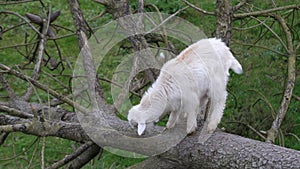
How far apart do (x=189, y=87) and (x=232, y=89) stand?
304 cm

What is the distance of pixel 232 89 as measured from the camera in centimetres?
588

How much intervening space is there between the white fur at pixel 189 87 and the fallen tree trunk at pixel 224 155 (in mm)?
162

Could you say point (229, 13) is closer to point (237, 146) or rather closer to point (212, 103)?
point (212, 103)

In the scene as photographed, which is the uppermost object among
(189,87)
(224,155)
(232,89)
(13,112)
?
(189,87)

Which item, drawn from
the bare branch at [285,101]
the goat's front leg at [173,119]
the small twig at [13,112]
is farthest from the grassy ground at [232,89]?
the goat's front leg at [173,119]

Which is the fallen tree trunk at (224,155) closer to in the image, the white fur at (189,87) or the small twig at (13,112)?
the white fur at (189,87)

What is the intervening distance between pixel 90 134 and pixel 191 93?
61cm

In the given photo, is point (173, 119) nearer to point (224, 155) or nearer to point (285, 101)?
point (224, 155)

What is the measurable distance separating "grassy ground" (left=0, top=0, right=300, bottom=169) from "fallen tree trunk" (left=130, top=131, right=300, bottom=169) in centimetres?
79

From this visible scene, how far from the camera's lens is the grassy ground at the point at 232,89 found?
16.3 ft

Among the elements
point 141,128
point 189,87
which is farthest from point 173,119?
point 141,128

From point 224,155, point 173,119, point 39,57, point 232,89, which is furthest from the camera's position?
point 232,89

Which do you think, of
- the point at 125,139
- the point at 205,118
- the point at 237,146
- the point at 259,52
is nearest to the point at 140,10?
the point at 205,118

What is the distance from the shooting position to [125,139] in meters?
2.89
